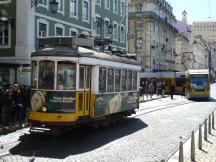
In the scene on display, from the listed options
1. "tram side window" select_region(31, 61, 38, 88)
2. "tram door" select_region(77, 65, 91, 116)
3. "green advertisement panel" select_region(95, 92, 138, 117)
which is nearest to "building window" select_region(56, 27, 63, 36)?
"green advertisement panel" select_region(95, 92, 138, 117)

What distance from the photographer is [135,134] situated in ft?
55.7

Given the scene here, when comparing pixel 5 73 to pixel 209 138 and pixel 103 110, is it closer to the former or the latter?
pixel 103 110

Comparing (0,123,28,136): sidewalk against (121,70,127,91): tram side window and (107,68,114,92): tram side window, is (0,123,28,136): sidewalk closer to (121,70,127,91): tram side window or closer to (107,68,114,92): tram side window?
(107,68,114,92): tram side window

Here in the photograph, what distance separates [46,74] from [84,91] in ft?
4.65

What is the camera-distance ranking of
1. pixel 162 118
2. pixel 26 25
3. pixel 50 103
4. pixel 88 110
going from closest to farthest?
pixel 50 103, pixel 88 110, pixel 162 118, pixel 26 25

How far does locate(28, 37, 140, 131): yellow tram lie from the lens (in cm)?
1470

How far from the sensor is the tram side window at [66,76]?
1495cm

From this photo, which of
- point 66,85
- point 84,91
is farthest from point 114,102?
point 66,85

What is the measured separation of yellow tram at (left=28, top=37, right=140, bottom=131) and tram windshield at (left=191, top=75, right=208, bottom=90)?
25.4m

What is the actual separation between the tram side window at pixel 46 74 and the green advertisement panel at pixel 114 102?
6.65ft

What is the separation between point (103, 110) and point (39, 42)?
11.0 feet

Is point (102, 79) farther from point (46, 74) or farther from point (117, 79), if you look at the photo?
point (46, 74)

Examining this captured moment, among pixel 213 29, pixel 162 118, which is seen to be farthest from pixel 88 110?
pixel 213 29

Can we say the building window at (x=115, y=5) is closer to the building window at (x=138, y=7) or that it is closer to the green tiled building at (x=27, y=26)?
the green tiled building at (x=27, y=26)
